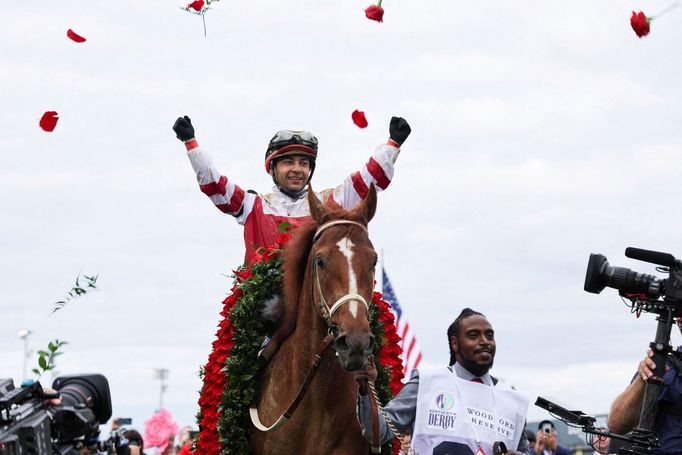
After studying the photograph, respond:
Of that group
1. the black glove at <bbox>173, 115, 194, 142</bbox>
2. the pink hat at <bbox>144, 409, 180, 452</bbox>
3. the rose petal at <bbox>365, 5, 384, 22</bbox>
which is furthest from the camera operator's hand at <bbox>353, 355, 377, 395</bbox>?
the pink hat at <bbox>144, 409, 180, 452</bbox>

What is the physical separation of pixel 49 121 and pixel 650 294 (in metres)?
5.13

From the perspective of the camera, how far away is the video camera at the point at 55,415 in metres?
4.81

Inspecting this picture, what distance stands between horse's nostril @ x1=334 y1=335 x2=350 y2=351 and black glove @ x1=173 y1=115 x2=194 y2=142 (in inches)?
124

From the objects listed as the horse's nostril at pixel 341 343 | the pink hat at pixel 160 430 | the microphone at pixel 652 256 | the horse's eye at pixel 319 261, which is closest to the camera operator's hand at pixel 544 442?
the pink hat at pixel 160 430

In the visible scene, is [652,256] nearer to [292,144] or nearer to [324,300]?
[324,300]

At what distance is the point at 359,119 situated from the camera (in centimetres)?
1014

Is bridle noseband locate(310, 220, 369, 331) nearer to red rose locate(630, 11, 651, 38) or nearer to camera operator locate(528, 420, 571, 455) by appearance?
red rose locate(630, 11, 651, 38)

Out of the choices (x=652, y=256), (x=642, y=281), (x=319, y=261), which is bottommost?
(x=642, y=281)

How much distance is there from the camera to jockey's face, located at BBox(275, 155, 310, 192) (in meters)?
9.88

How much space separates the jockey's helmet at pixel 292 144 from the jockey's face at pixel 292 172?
0.05 metres

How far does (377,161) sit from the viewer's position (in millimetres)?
9664

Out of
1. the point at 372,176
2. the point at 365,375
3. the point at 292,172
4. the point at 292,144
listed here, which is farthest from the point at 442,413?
the point at 292,144

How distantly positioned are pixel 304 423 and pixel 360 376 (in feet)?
2.52

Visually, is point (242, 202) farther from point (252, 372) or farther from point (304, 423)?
point (304, 423)
